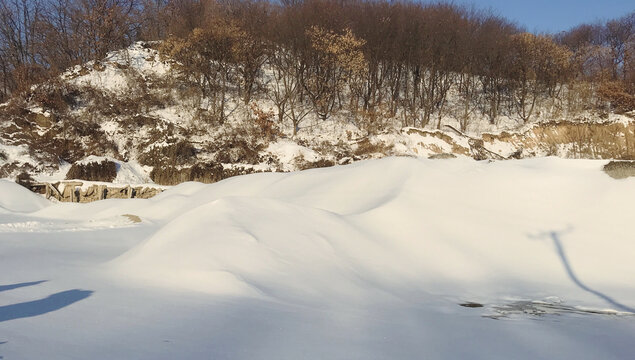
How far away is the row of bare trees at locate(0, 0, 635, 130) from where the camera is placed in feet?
86.4

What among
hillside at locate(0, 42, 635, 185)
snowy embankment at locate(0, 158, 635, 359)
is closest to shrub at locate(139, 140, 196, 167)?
hillside at locate(0, 42, 635, 185)

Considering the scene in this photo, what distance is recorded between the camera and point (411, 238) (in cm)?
745

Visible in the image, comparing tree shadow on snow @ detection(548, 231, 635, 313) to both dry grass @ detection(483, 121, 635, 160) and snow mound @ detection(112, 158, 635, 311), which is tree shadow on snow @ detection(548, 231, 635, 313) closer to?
snow mound @ detection(112, 158, 635, 311)

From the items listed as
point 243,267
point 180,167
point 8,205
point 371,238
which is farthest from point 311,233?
point 180,167

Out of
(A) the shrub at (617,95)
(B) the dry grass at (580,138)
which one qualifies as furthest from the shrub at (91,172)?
(A) the shrub at (617,95)

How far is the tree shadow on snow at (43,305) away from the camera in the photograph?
3390 millimetres

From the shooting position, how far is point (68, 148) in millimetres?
22141

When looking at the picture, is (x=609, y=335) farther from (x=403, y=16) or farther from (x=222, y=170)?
(x=403, y=16)

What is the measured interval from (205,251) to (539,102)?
31207 millimetres

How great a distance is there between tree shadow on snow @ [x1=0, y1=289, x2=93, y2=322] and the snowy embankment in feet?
0.08

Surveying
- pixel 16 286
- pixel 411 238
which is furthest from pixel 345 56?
pixel 16 286

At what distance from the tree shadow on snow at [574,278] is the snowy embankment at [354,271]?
0.14 feet

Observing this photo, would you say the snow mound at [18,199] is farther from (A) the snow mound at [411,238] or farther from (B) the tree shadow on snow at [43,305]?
A: (B) the tree shadow on snow at [43,305]

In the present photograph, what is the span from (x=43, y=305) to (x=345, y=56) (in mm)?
22817
